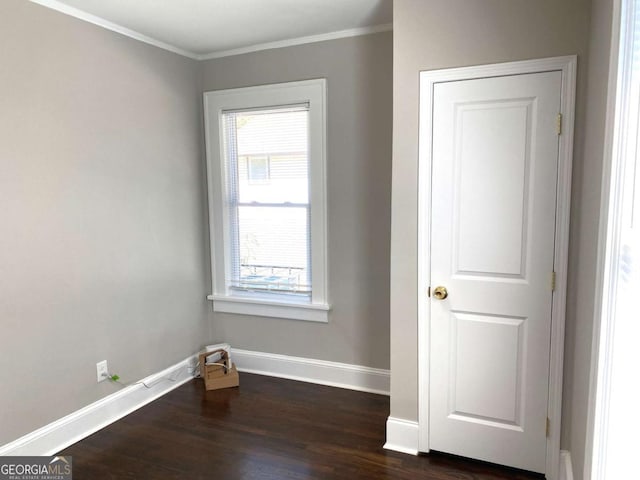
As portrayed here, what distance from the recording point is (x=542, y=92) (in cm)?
205

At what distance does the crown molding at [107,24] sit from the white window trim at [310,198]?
15.9 inches

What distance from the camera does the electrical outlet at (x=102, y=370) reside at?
2785mm

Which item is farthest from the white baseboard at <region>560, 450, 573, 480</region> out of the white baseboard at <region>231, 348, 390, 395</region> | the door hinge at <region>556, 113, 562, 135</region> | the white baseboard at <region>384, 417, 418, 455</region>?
the door hinge at <region>556, 113, 562, 135</region>

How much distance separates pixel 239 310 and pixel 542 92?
263 centimetres

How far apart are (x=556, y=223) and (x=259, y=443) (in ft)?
6.62

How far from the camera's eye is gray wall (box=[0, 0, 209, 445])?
2.31 m

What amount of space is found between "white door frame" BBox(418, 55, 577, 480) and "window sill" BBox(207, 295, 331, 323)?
108cm

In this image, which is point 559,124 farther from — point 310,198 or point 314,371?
point 314,371

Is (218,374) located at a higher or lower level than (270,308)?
lower

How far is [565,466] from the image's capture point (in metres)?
2.08

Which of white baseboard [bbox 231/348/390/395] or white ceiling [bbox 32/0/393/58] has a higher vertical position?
white ceiling [bbox 32/0/393/58]

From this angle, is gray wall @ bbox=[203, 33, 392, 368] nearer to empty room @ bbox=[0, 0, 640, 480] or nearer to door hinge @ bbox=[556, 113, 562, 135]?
empty room @ bbox=[0, 0, 640, 480]

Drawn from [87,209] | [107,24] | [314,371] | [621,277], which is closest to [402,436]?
[314,371]

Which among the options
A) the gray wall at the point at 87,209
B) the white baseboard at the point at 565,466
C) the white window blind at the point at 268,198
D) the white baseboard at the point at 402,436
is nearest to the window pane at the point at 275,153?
the white window blind at the point at 268,198
